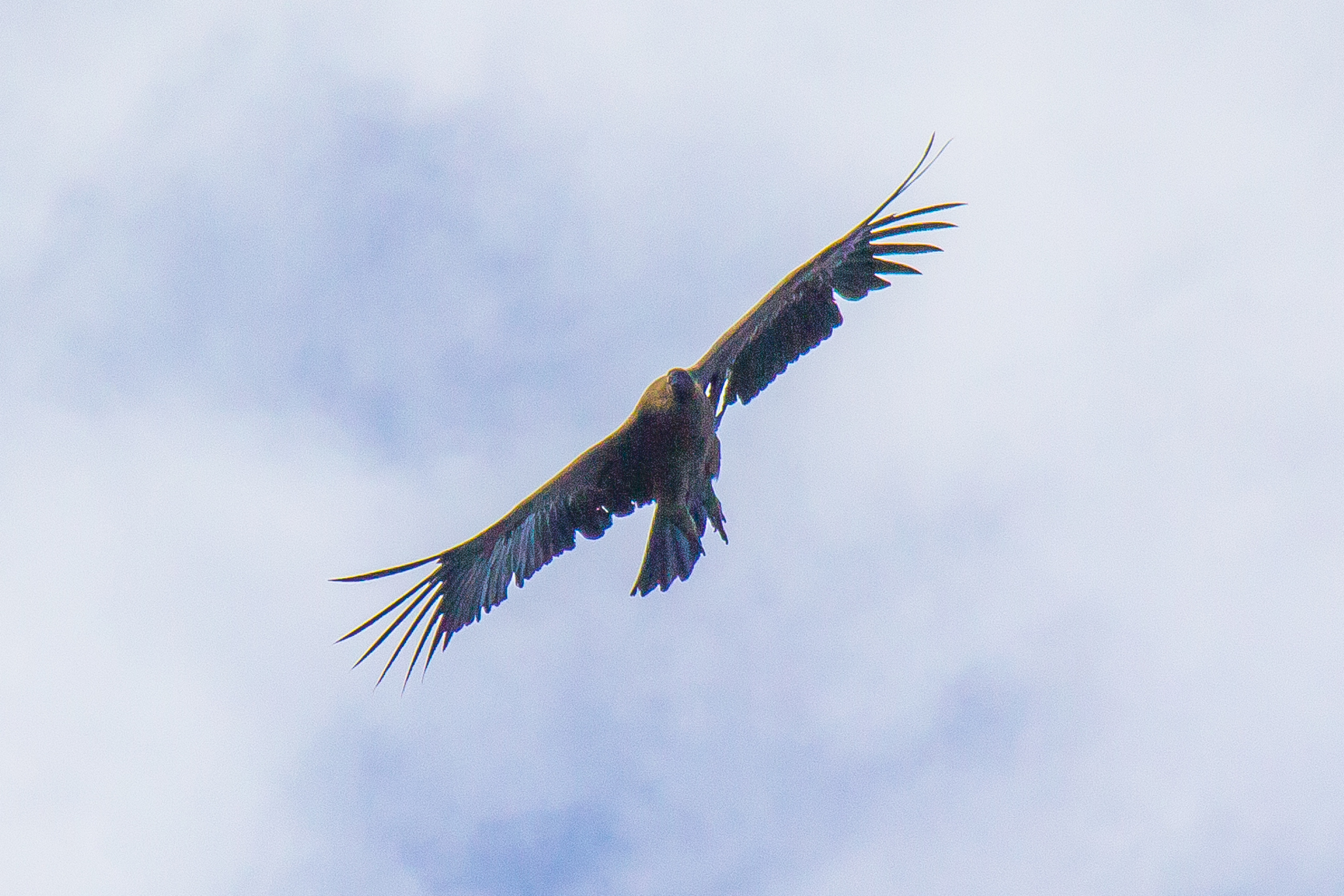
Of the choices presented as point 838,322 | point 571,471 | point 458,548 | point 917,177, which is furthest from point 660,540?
point 917,177

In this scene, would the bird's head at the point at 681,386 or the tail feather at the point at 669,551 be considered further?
the tail feather at the point at 669,551

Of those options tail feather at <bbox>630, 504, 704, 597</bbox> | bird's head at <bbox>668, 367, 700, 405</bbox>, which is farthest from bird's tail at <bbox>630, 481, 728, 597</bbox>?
bird's head at <bbox>668, 367, 700, 405</bbox>

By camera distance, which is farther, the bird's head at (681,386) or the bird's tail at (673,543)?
the bird's tail at (673,543)

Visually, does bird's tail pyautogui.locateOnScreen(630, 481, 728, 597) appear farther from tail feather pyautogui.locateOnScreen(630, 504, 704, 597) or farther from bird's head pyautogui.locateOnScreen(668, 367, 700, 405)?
bird's head pyautogui.locateOnScreen(668, 367, 700, 405)

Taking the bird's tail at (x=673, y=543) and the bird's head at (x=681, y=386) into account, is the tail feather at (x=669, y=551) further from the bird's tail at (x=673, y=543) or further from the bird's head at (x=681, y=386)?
the bird's head at (x=681, y=386)

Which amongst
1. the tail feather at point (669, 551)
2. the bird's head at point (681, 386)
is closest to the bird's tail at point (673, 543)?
the tail feather at point (669, 551)

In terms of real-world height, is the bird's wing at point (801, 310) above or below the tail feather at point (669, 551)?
above

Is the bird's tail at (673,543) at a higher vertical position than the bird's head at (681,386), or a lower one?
lower

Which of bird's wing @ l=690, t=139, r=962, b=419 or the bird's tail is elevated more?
bird's wing @ l=690, t=139, r=962, b=419

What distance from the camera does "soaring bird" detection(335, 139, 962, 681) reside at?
29.0ft

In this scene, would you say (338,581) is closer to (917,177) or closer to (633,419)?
(633,419)

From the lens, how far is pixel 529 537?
31.4 ft

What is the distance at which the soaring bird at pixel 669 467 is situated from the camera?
29.0 ft

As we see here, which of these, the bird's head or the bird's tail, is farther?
the bird's tail
